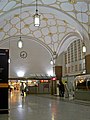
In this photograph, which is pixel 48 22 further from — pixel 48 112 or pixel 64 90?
pixel 48 112

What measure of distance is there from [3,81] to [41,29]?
66.8 feet

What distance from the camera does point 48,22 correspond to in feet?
89.6

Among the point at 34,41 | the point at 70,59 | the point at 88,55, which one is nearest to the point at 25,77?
the point at 34,41

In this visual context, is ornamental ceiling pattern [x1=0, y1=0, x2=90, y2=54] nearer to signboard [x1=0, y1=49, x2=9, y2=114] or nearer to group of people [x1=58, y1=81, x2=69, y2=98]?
group of people [x1=58, y1=81, x2=69, y2=98]

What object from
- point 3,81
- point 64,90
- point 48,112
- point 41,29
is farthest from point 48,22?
point 3,81

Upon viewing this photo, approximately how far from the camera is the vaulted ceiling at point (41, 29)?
19766 mm

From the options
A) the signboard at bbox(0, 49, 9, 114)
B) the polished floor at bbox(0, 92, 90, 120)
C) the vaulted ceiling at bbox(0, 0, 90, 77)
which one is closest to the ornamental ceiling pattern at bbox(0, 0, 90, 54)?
the vaulted ceiling at bbox(0, 0, 90, 77)

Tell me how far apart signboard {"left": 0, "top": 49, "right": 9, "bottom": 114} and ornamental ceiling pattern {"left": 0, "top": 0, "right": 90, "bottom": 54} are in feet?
31.3

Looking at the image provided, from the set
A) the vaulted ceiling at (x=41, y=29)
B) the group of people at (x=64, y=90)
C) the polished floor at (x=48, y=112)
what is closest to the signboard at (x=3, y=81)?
the polished floor at (x=48, y=112)

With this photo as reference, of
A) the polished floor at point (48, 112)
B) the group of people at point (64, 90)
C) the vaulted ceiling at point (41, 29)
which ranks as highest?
the vaulted ceiling at point (41, 29)

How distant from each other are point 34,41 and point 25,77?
16.5ft

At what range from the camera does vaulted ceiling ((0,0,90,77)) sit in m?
19.8

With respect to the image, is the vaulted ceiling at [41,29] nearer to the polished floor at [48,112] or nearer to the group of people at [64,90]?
the group of people at [64,90]

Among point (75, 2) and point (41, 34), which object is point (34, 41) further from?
point (75, 2)
